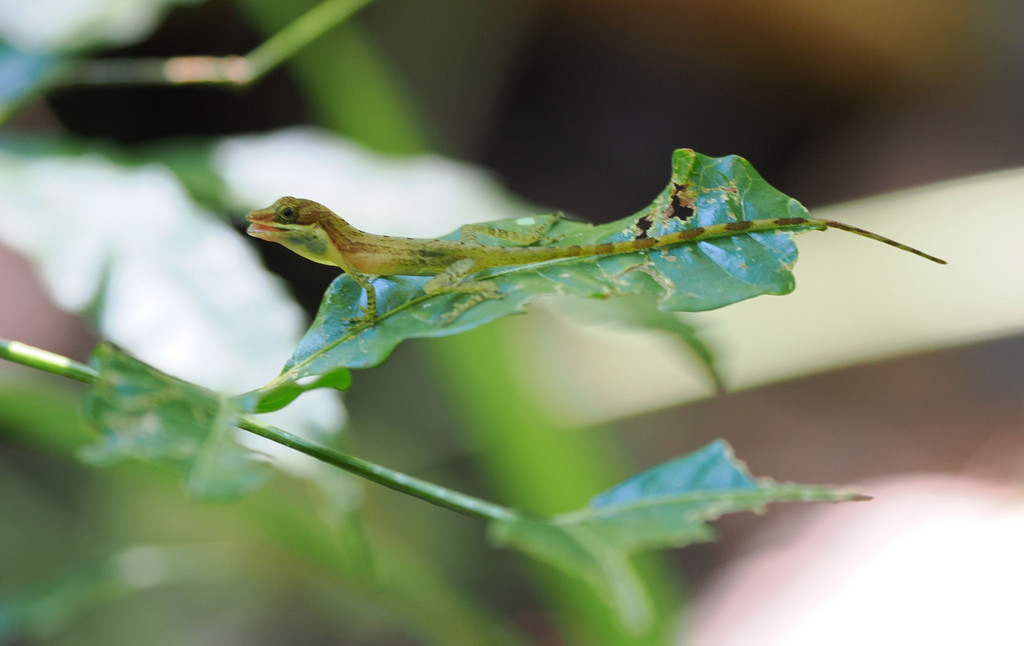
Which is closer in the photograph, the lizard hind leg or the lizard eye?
the lizard hind leg

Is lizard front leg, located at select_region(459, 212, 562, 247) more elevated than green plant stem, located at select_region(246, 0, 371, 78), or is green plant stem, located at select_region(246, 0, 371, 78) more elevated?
green plant stem, located at select_region(246, 0, 371, 78)

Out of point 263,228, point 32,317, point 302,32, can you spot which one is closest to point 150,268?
point 263,228

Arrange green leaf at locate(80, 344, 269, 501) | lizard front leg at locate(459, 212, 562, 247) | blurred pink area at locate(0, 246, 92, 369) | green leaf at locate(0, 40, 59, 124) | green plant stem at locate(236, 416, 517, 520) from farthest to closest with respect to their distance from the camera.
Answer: blurred pink area at locate(0, 246, 92, 369)
green leaf at locate(0, 40, 59, 124)
lizard front leg at locate(459, 212, 562, 247)
green plant stem at locate(236, 416, 517, 520)
green leaf at locate(80, 344, 269, 501)

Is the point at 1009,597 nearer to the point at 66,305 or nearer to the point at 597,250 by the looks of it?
the point at 597,250

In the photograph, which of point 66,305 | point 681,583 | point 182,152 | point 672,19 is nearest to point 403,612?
point 66,305

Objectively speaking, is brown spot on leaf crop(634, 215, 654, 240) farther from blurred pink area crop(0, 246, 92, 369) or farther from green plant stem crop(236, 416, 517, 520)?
blurred pink area crop(0, 246, 92, 369)

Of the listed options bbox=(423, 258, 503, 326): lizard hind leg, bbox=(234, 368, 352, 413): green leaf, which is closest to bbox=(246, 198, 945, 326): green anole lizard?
bbox=(423, 258, 503, 326): lizard hind leg

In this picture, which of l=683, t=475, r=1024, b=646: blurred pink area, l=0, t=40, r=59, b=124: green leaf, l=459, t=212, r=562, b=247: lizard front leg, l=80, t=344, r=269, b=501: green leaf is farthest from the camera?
l=683, t=475, r=1024, b=646: blurred pink area
